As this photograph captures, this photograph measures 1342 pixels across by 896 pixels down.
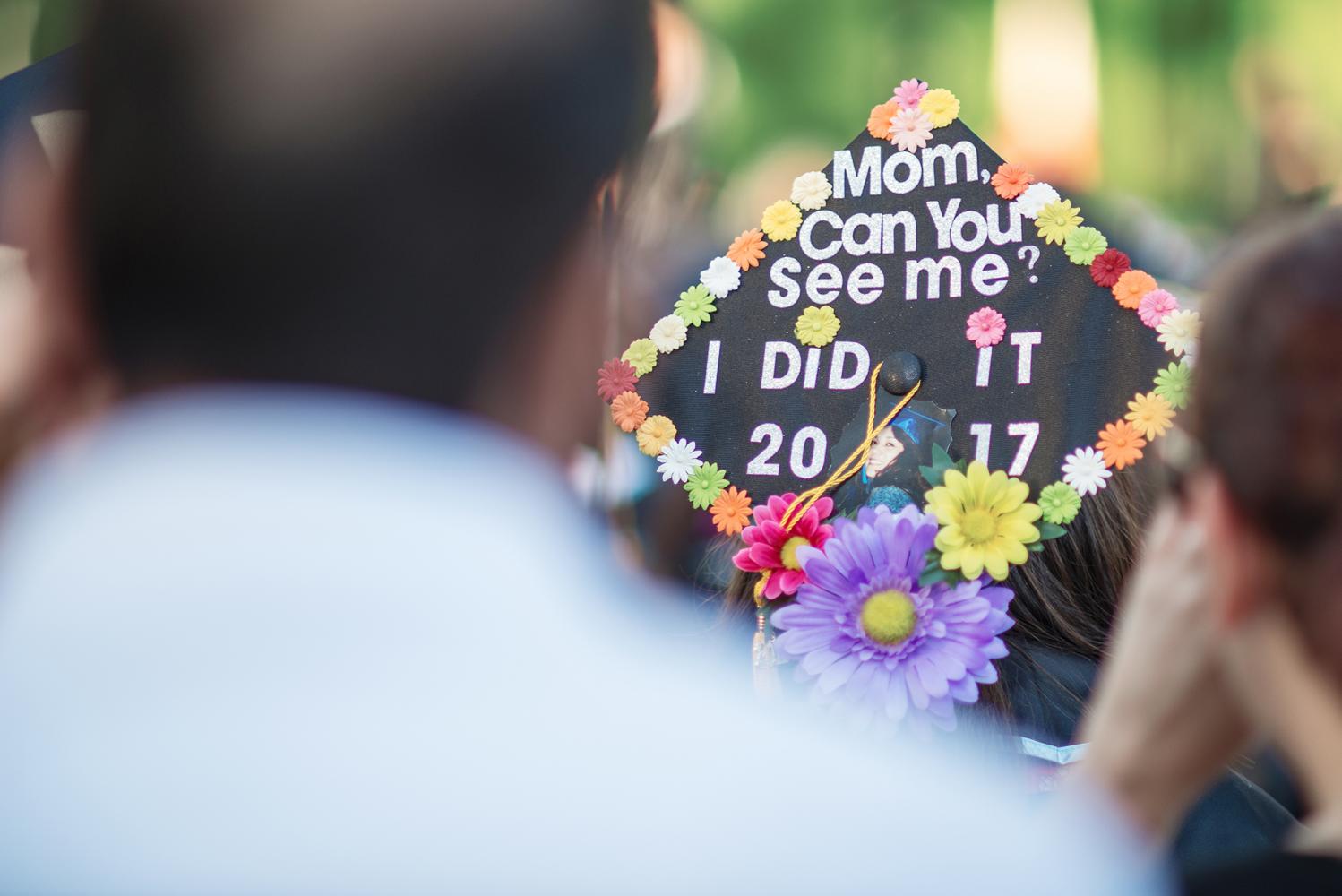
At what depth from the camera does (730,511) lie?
4.43 ft

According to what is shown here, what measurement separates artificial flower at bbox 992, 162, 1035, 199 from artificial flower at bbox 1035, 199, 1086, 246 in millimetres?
34

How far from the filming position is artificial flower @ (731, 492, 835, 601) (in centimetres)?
128

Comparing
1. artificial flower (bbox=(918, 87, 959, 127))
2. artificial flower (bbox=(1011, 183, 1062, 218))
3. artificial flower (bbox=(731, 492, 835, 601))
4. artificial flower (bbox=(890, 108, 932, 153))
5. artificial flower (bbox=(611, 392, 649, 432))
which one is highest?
artificial flower (bbox=(918, 87, 959, 127))

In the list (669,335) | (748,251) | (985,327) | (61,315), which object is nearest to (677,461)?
(669,335)

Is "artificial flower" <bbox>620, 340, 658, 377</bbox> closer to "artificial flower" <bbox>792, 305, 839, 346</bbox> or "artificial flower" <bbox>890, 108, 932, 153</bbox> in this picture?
"artificial flower" <bbox>792, 305, 839, 346</bbox>

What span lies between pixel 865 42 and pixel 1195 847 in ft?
8.10

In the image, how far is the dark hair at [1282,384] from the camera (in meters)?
0.58

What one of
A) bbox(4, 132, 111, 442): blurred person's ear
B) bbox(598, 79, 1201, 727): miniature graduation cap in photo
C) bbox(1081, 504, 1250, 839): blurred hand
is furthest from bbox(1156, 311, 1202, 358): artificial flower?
bbox(4, 132, 111, 442): blurred person's ear

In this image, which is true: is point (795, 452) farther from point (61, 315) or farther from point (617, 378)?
point (61, 315)

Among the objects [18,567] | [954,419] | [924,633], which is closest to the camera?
[18,567]

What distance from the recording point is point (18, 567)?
20.8 inches

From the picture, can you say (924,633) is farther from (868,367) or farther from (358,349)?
(358,349)

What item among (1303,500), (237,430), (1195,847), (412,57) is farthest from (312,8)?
(1195,847)

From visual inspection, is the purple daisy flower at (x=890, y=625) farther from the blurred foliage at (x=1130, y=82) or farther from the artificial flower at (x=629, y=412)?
the blurred foliage at (x=1130, y=82)
